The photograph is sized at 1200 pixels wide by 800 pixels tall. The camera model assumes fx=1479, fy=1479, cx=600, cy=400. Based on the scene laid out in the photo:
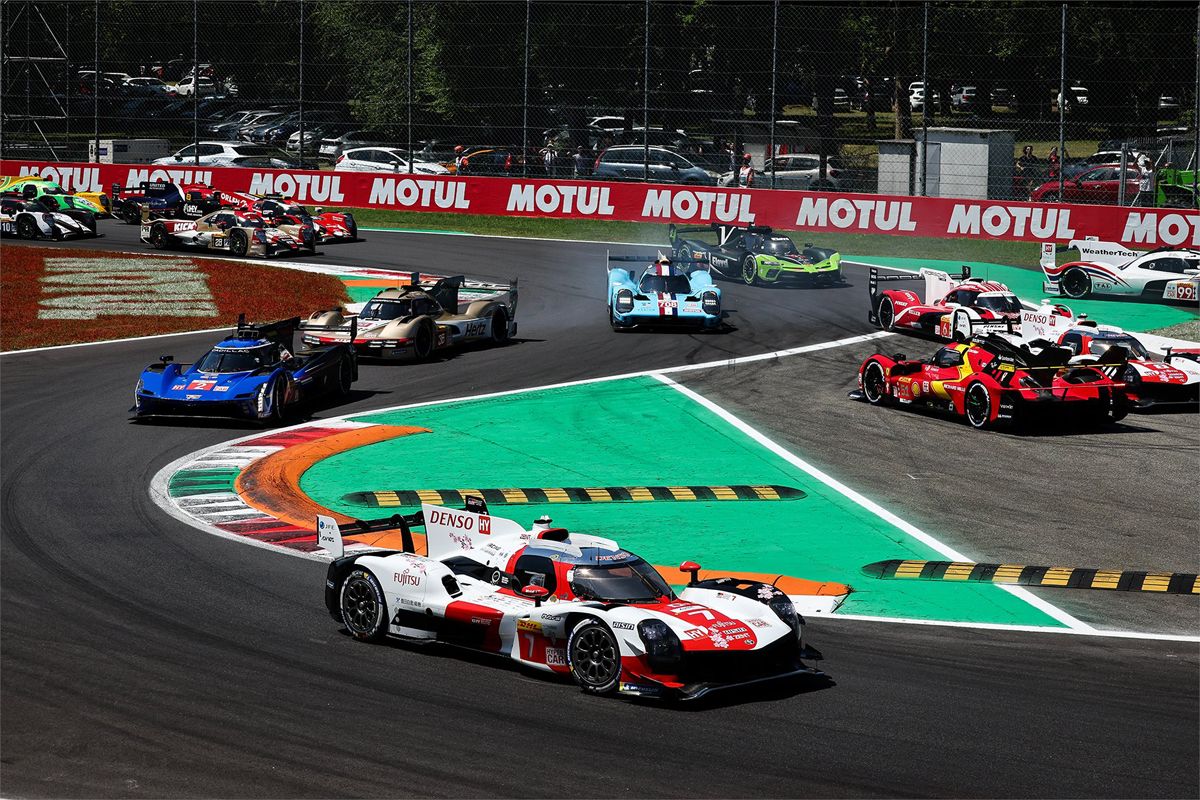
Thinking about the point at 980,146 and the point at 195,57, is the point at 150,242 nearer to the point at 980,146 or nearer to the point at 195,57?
the point at 195,57

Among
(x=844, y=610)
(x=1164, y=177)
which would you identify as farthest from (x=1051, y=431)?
(x=1164, y=177)

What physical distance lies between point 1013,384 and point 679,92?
2825 centimetres

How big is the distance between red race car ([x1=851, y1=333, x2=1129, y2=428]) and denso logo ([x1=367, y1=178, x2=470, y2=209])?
26.6 m

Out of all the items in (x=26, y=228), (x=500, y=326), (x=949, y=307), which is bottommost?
(x=500, y=326)

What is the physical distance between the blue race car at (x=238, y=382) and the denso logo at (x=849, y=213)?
2303cm

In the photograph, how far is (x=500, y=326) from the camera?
3070cm

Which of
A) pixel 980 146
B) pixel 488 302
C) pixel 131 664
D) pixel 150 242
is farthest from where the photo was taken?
pixel 980 146

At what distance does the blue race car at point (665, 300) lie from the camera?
3148 centimetres

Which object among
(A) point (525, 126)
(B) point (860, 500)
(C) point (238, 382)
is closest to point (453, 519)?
(B) point (860, 500)

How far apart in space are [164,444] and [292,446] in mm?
1886

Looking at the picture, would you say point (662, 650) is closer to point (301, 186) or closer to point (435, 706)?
point (435, 706)

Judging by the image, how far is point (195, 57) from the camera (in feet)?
171

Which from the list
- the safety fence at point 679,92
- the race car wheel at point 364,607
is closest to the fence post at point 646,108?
the safety fence at point 679,92

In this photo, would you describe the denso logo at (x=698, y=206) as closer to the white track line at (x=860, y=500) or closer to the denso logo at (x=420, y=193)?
the denso logo at (x=420, y=193)
